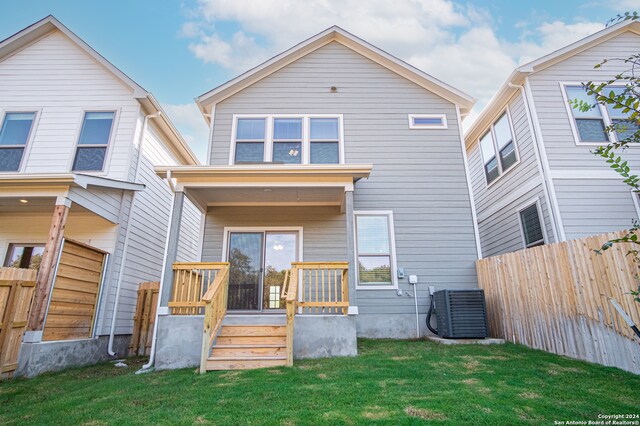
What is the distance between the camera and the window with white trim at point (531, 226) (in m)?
7.39

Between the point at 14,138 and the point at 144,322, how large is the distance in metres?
5.25

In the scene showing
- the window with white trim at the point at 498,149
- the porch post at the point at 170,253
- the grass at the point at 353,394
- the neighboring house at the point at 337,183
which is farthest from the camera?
the window with white trim at the point at 498,149

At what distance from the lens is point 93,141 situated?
25.6 feet

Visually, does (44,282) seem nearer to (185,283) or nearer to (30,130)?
(185,283)

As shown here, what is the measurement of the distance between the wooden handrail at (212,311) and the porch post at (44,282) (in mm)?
2650

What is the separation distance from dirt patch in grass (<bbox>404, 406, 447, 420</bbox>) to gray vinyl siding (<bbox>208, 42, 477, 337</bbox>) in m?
4.04

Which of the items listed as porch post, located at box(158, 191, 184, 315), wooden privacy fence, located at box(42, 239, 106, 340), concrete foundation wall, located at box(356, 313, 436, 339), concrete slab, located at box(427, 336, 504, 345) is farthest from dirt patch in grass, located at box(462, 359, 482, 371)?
wooden privacy fence, located at box(42, 239, 106, 340)

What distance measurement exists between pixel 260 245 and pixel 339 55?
548 cm

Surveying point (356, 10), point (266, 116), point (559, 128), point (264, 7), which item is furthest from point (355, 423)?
point (264, 7)

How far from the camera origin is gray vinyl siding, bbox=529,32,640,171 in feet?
23.8

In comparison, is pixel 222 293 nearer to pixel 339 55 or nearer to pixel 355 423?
pixel 355 423

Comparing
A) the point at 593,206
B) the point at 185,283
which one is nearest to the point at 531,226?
the point at 593,206

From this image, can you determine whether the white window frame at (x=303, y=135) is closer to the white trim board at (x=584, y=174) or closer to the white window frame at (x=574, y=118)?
the white trim board at (x=584, y=174)
